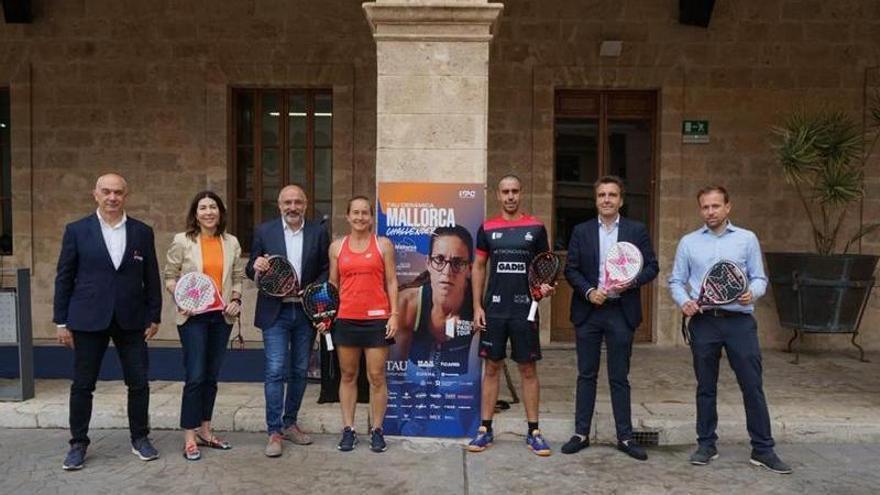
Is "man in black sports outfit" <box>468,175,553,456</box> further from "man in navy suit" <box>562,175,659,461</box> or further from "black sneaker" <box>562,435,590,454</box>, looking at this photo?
"man in navy suit" <box>562,175,659,461</box>

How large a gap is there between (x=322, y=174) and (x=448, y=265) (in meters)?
4.26

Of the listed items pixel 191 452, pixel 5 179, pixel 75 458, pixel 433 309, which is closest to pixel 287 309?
pixel 433 309

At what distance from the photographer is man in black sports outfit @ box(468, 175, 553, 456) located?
204 inches

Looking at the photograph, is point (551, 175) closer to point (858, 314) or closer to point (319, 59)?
point (319, 59)

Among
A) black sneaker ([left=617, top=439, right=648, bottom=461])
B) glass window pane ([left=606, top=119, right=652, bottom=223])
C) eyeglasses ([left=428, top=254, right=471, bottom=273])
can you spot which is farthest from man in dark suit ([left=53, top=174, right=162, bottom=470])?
glass window pane ([left=606, top=119, right=652, bottom=223])

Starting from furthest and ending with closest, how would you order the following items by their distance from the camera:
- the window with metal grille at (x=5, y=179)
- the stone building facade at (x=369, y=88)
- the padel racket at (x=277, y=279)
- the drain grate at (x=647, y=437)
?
the window with metal grille at (x=5, y=179)
the stone building facade at (x=369, y=88)
the drain grate at (x=647, y=437)
the padel racket at (x=277, y=279)

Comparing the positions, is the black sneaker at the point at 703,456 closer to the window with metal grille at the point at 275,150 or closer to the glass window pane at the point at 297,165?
the window with metal grille at the point at 275,150

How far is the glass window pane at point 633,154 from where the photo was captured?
918 cm

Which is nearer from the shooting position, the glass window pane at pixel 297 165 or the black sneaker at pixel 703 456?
the black sneaker at pixel 703 456

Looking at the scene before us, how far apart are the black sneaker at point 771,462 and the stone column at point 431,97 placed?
2720mm

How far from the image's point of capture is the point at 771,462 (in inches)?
196

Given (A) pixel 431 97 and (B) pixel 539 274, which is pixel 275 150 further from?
(B) pixel 539 274

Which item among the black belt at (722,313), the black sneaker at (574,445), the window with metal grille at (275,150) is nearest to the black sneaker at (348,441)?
the black sneaker at (574,445)

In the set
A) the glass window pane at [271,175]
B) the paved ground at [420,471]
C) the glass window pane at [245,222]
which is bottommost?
the paved ground at [420,471]
